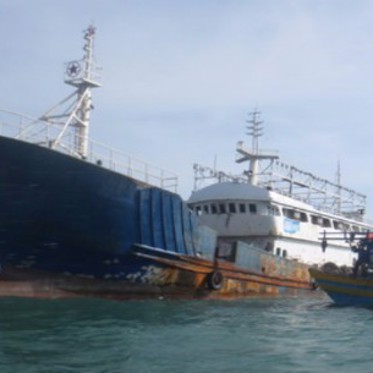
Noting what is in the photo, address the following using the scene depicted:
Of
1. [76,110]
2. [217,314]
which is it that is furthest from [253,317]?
[76,110]

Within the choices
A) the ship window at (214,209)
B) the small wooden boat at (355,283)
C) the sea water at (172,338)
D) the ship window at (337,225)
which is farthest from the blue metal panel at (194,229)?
the ship window at (337,225)

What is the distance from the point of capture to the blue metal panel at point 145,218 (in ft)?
53.2

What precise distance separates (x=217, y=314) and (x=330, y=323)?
2585 mm

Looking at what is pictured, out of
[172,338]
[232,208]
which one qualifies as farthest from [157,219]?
[232,208]

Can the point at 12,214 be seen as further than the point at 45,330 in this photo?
Yes

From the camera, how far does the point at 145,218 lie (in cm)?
1631

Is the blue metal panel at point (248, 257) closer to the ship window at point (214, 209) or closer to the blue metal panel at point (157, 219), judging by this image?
the ship window at point (214, 209)

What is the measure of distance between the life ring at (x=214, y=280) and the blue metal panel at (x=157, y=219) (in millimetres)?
2032

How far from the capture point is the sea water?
27.8ft

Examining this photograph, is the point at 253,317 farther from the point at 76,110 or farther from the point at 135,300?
the point at 76,110

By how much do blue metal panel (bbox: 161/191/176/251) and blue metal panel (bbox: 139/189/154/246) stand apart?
49 cm

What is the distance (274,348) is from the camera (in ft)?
32.6

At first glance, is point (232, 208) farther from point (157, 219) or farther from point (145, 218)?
point (145, 218)

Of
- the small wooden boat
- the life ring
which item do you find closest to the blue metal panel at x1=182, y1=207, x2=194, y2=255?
the life ring
